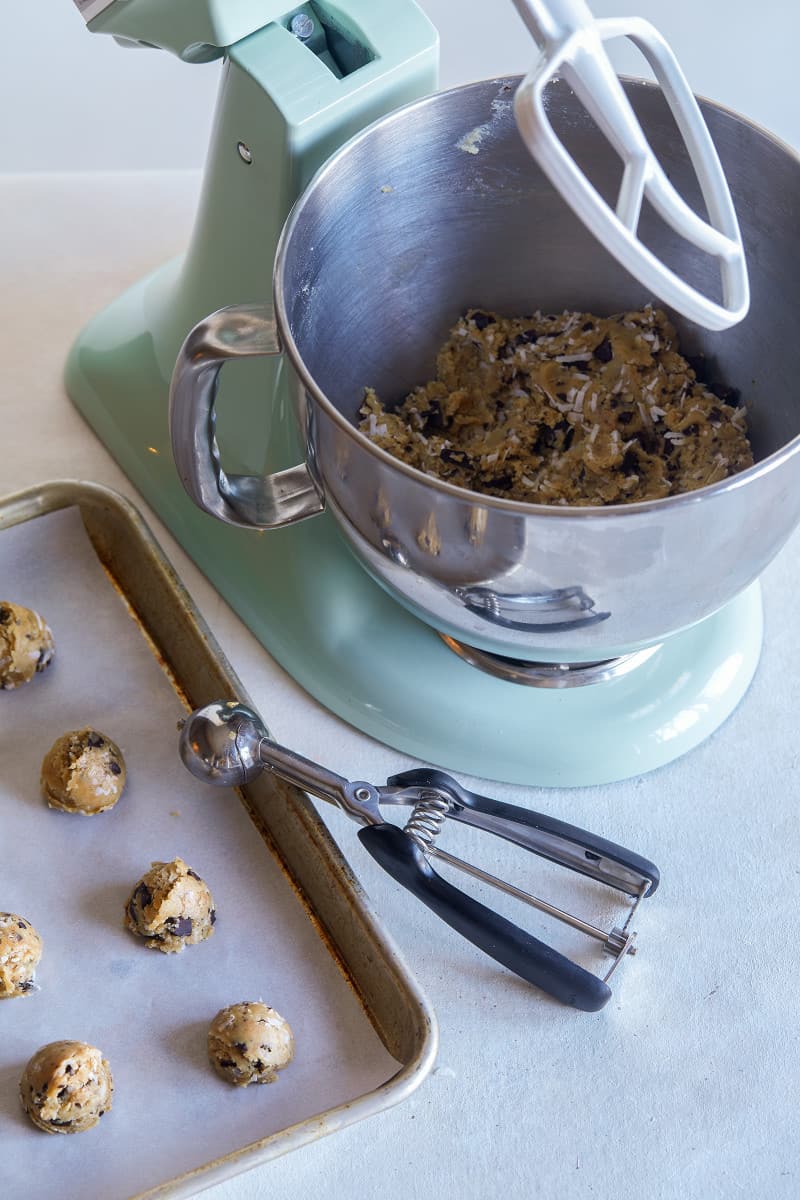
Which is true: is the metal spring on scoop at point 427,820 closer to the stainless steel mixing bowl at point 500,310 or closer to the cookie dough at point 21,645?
the stainless steel mixing bowl at point 500,310

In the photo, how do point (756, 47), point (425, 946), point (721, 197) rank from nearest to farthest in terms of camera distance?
point (721, 197)
point (425, 946)
point (756, 47)

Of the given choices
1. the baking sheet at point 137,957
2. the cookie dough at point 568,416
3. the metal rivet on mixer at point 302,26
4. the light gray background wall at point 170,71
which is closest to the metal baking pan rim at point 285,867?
the baking sheet at point 137,957

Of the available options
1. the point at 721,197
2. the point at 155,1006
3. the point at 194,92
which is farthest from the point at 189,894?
the point at 194,92

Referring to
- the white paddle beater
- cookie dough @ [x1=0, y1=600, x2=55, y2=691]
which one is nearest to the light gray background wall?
cookie dough @ [x1=0, y1=600, x2=55, y2=691]

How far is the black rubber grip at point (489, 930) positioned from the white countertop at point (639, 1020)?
0.9 inches

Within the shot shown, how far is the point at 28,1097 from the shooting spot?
508mm

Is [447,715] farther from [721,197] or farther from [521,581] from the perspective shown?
[721,197]

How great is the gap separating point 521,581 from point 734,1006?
0.22 m

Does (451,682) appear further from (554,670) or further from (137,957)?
(137,957)

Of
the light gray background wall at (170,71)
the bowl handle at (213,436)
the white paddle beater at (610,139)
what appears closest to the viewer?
the white paddle beater at (610,139)

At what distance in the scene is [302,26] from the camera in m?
0.57

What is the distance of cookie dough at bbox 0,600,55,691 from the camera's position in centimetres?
61

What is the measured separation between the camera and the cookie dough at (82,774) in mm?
578

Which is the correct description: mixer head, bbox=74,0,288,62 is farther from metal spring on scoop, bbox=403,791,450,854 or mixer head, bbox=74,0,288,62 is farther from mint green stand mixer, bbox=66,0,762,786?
→ metal spring on scoop, bbox=403,791,450,854
